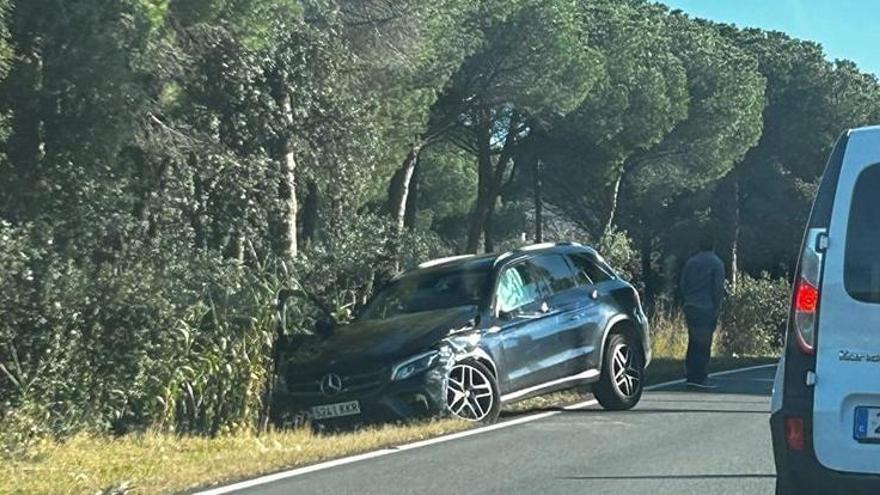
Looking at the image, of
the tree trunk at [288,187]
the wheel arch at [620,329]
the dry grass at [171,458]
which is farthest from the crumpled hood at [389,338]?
Result: the tree trunk at [288,187]

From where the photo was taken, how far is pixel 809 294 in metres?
6.18

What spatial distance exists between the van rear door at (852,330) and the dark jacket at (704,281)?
412 inches

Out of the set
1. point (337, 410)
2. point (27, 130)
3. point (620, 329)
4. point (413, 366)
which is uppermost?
point (27, 130)

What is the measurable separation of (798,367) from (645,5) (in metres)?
38.5

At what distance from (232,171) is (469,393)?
6244 millimetres

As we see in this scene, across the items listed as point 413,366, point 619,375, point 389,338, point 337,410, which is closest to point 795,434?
point 413,366

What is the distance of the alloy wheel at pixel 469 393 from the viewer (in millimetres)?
12531

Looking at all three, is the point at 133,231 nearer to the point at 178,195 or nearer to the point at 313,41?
the point at 178,195

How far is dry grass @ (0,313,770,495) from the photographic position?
9227 mm

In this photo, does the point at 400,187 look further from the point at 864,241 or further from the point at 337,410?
the point at 864,241

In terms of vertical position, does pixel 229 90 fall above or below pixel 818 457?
above

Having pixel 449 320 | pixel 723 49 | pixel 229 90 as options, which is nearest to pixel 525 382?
pixel 449 320

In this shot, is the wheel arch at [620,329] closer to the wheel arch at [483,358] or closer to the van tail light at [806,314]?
the wheel arch at [483,358]

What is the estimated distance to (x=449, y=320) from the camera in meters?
12.9
